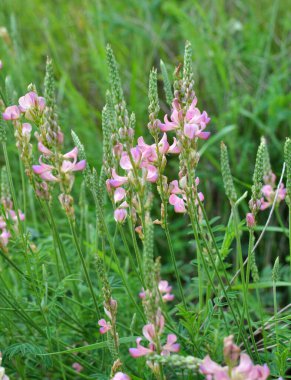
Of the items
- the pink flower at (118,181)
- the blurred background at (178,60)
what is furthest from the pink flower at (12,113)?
the blurred background at (178,60)

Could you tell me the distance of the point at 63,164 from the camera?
1314 millimetres

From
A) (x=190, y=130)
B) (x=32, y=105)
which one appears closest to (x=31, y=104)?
(x=32, y=105)

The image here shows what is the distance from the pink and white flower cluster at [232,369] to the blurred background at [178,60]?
1435 millimetres

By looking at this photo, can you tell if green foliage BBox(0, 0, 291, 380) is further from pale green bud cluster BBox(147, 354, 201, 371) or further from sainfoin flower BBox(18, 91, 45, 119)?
pale green bud cluster BBox(147, 354, 201, 371)

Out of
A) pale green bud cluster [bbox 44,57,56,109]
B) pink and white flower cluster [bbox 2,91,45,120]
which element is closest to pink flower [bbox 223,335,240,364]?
pale green bud cluster [bbox 44,57,56,109]

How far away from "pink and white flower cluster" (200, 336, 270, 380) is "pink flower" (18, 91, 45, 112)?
681 millimetres

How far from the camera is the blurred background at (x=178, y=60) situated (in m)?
3.08

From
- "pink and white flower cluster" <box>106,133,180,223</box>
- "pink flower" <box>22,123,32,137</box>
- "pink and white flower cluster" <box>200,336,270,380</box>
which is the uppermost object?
"pink flower" <box>22,123,32,137</box>

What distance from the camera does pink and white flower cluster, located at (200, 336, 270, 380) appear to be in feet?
3.36

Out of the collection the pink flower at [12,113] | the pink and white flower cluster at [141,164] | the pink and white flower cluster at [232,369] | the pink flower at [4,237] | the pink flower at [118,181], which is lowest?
the pink and white flower cluster at [232,369]

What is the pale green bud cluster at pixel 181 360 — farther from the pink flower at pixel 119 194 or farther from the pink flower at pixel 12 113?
the pink flower at pixel 12 113

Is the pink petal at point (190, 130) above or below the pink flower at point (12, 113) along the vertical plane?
below

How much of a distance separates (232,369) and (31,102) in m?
0.73

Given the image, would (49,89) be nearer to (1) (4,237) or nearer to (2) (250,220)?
(2) (250,220)
